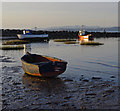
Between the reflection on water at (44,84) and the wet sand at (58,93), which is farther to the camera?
the reflection on water at (44,84)

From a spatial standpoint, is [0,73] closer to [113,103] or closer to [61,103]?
[61,103]

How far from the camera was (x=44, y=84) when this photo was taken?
41.9 ft

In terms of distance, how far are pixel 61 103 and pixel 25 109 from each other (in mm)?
1754

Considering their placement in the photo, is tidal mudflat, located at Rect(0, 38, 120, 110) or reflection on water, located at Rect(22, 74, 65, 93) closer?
tidal mudflat, located at Rect(0, 38, 120, 110)

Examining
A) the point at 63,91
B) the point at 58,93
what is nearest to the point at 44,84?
the point at 63,91

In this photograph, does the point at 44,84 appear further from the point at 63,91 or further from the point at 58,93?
the point at 58,93

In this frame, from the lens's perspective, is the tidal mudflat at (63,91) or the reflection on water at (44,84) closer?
the tidal mudflat at (63,91)

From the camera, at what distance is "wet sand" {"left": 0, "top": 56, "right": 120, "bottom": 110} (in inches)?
362

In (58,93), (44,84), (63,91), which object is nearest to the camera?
(58,93)

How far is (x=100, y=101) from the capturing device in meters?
9.59

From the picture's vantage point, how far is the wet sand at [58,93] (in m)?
9.20

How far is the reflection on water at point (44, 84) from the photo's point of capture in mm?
11698

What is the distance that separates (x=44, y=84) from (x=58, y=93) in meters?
2.05

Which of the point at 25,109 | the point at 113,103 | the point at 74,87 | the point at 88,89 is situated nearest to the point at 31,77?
the point at 74,87
